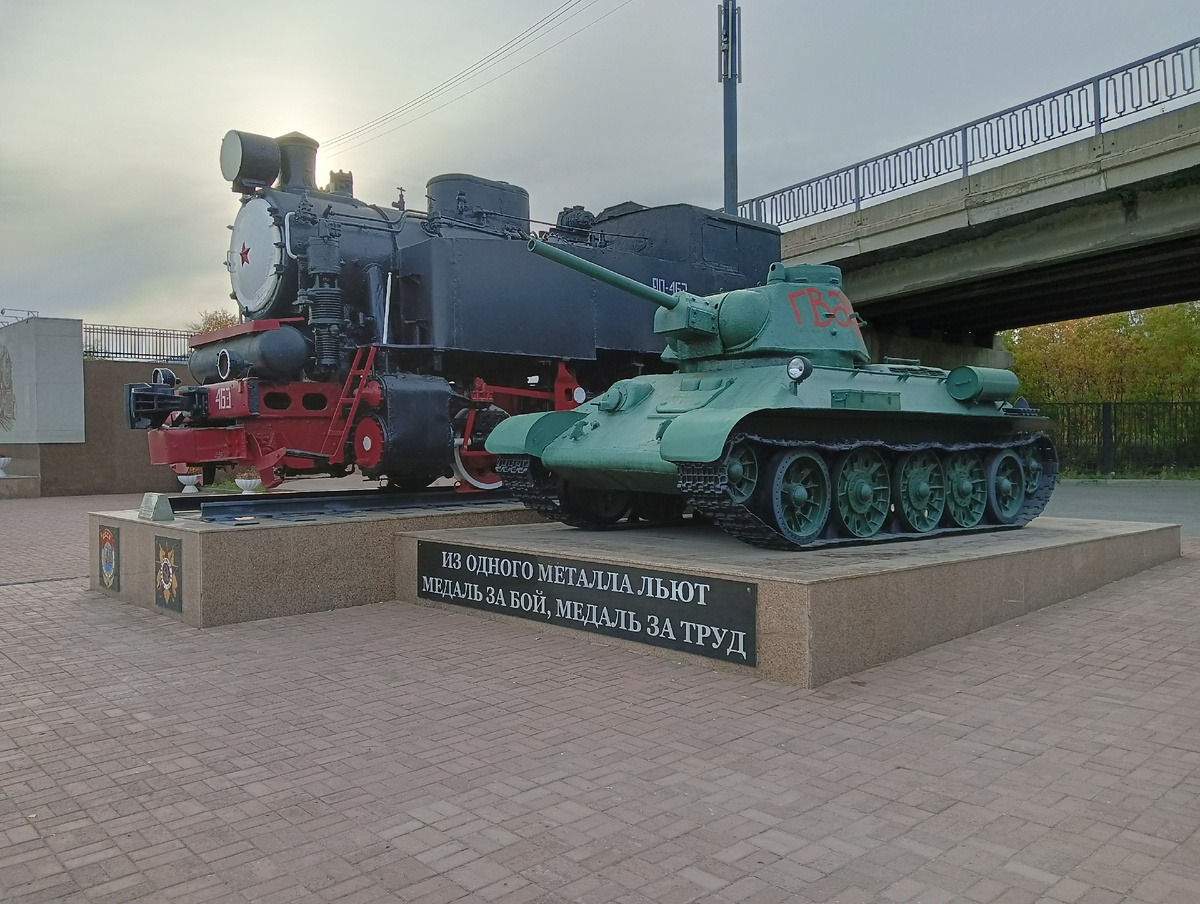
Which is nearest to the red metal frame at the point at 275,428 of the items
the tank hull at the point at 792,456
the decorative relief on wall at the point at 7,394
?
the tank hull at the point at 792,456

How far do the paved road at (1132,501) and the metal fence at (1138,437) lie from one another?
7.98ft

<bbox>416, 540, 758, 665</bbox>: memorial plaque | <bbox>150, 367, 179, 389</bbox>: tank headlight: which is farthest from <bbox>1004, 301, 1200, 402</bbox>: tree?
<bbox>150, 367, 179, 389</bbox>: tank headlight

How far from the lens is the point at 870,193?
20.6m

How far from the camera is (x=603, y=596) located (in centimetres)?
713

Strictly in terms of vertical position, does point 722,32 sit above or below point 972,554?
above

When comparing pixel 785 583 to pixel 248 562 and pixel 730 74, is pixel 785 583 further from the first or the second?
pixel 730 74

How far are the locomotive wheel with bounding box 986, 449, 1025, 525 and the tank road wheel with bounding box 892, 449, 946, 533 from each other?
30.3 inches

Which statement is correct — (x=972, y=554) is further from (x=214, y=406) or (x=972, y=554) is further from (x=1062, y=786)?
(x=214, y=406)

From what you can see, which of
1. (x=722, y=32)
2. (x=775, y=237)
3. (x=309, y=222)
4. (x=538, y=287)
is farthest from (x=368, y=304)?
(x=722, y=32)

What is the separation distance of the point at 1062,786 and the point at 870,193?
17877 millimetres

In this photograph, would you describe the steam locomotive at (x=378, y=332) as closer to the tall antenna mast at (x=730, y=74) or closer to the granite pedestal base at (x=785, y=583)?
the granite pedestal base at (x=785, y=583)

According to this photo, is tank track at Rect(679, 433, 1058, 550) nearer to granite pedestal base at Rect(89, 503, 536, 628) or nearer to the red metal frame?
granite pedestal base at Rect(89, 503, 536, 628)

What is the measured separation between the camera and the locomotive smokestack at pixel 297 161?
11367mm

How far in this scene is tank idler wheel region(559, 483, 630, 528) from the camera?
32.4ft
